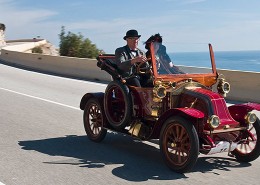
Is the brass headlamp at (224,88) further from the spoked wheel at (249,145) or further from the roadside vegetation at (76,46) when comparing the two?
the roadside vegetation at (76,46)

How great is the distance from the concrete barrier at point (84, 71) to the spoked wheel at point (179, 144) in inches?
57.6

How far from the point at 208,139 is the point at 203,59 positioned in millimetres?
1620

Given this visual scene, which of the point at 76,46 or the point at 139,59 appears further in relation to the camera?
the point at 76,46

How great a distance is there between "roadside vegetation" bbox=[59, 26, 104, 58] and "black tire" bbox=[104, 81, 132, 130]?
22.9m

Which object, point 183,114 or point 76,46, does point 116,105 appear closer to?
point 183,114

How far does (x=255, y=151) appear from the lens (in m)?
6.65

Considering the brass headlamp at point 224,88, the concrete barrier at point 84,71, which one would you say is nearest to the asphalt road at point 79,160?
the brass headlamp at point 224,88

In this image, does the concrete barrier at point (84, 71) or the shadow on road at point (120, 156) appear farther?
the concrete barrier at point (84, 71)

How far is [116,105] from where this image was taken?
7.77m

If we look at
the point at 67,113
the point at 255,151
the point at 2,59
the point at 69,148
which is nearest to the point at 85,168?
the point at 69,148

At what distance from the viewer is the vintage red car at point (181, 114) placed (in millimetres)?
6082

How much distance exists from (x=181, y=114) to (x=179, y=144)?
1.30 ft

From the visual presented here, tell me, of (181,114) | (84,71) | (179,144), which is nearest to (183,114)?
(181,114)

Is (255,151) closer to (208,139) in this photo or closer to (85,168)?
(208,139)
